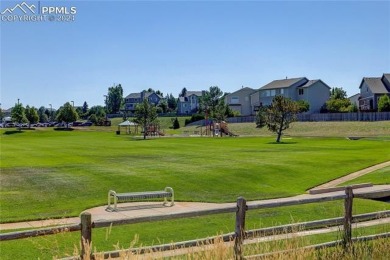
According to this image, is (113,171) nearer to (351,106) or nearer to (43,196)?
(43,196)

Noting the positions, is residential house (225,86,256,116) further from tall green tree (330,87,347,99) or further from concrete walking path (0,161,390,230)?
concrete walking path (0,161,390,230)

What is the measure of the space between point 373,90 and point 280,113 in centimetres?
3994

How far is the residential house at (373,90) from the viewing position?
304 ft

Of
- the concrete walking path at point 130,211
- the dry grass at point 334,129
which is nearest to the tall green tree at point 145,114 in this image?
the dry grass at point 334,129

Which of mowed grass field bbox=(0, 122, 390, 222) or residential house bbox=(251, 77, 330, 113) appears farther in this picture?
residential house bbox=(251, 77, 330, 113)

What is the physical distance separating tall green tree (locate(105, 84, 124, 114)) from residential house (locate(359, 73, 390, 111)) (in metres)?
98.2

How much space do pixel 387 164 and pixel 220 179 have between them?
42.1 ft

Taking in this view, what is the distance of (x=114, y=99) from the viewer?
176 meters

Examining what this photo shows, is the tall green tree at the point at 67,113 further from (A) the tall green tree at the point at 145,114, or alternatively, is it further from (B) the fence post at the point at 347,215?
(B) the fence post at the point at 347,215

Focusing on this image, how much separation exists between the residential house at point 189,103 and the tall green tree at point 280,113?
97503 millimetres

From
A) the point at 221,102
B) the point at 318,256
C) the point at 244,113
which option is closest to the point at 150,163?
the point at 318,256

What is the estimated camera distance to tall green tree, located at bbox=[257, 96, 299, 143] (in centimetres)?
6069

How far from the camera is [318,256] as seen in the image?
29.2 ft

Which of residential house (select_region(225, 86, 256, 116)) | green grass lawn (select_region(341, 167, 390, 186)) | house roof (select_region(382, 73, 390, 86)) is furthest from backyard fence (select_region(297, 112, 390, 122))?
green grass lawn (select_region(341, 167, 390, 186))
